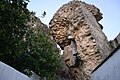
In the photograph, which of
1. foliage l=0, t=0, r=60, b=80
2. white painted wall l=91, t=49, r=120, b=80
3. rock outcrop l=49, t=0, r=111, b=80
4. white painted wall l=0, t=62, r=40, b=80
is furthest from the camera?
rock outcrop l=49, t=0, r=111, b=80

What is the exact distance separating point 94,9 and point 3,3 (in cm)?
1720

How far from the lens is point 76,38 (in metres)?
21.9

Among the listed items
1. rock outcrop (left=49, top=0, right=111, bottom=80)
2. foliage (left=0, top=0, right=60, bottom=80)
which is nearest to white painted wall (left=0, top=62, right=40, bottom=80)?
foliage (left=0, top=0, right=60, bottom=80)

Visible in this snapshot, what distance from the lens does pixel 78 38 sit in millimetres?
21672

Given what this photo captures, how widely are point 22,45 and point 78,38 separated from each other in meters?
10.2

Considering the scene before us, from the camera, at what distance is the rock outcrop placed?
19.9 metres

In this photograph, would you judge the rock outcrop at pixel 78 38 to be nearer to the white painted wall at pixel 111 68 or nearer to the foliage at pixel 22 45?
the foliage at pixel 22 45

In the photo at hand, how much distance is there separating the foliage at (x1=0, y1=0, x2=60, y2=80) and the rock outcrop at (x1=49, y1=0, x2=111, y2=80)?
19.6ft

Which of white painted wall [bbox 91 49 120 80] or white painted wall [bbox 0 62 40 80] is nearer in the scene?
white painted wall [bbox 0 62 40 80]

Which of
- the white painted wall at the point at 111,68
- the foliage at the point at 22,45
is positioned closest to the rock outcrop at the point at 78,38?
the foliage at the point at 22,45

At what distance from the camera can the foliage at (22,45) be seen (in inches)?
411

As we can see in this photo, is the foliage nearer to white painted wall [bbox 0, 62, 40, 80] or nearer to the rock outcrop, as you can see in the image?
white painted wall [bbox 0, 62, 40, 80]

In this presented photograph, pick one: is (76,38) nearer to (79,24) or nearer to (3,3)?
(79,24)

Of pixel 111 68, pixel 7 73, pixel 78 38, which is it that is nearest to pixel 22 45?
pixel 7 73
